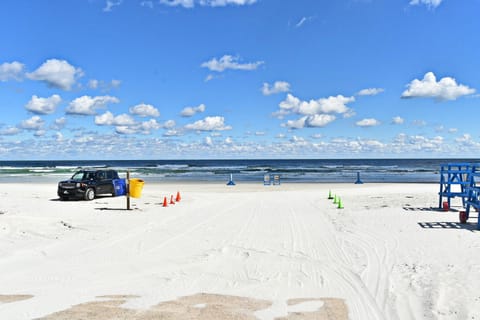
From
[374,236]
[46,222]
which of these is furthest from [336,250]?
[46,222]

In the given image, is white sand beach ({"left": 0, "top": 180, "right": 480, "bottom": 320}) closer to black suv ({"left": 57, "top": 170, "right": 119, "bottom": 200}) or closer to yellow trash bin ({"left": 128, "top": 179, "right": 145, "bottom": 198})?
yellow trash bin ({"left": 128, "top": 179, "right": 145, "bottom": 198})

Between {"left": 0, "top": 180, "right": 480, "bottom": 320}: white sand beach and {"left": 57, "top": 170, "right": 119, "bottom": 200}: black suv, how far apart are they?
6253mm

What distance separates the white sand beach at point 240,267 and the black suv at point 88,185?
6253 millimetres

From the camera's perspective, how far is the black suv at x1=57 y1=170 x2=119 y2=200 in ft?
66.9

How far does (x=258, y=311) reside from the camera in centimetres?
532

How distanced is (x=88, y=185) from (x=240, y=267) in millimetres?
15011

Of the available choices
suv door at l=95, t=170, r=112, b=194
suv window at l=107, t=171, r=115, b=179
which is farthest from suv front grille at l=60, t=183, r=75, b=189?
suv window at l=107, t=171, r=115, b=179

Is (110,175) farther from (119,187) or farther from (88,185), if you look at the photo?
(88,185)

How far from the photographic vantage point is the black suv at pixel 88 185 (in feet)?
66.9

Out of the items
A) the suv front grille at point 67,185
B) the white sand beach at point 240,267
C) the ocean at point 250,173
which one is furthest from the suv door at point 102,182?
the ocean at point 250,173

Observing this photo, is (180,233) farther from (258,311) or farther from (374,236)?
(258,311)

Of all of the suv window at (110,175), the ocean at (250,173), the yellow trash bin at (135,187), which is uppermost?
the suv window at (110,175)

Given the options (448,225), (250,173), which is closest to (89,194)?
(448,225)

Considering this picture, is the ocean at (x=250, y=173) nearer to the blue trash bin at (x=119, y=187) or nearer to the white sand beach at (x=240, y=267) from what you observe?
the blue trash bin at (x=119, y=187)
